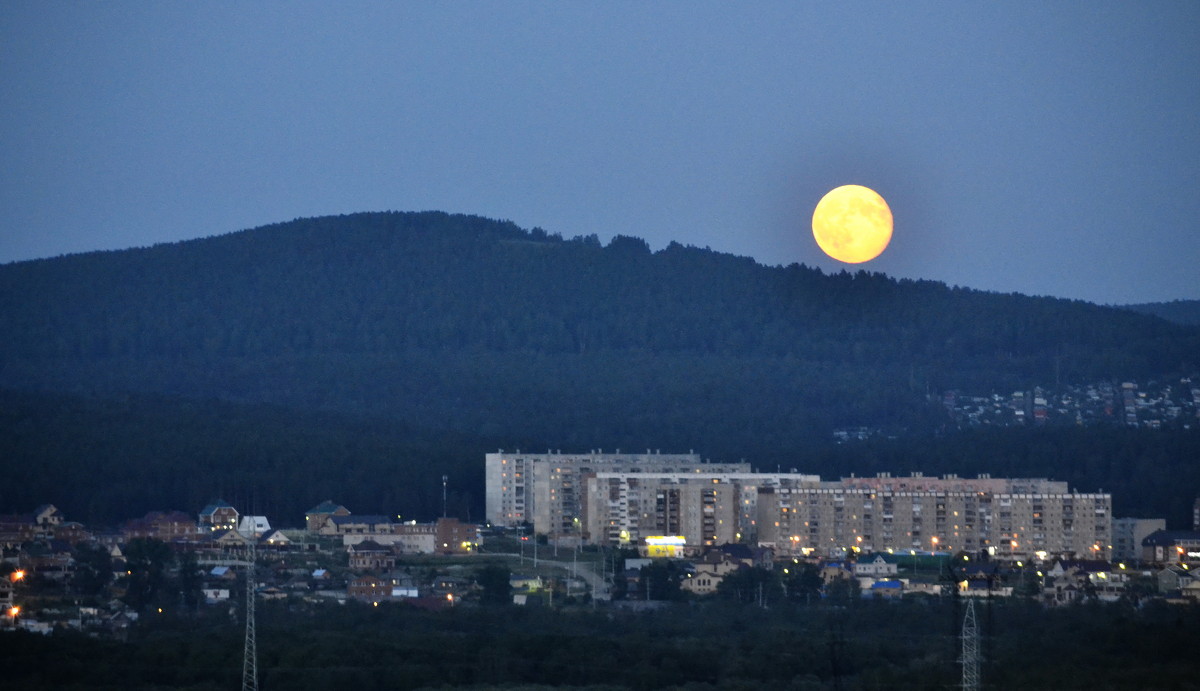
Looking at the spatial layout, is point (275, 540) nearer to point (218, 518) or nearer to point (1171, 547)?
point (218, 518)

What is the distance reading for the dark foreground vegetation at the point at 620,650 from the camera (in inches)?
1067

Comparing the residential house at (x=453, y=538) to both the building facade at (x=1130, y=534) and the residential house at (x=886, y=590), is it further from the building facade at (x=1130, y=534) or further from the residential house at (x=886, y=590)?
the building facade at (x=1130, y=534)

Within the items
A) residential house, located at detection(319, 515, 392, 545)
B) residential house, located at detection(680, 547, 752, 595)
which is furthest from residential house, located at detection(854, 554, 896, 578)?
residential house, located at detection(319, 515, 392, 545)

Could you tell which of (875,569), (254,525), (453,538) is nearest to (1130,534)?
(875,569)

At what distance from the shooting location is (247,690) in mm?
26516

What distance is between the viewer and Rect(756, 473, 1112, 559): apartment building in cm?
4538

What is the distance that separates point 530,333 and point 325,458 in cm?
3782

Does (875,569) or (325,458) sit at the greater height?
(325,458)

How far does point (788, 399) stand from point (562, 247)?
89.3 ft

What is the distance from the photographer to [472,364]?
8412cm

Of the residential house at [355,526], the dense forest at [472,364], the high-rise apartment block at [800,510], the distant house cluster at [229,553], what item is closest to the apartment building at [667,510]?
the high-rise apartment block at [800,510]

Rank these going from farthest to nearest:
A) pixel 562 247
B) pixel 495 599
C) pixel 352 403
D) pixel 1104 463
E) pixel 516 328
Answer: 1. pixel 562 247
2. pixel 516 328
3. pixel 352 403
4. pixel 1104 463
5. pixel 495 599

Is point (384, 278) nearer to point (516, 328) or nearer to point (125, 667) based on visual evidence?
point (516, 328)

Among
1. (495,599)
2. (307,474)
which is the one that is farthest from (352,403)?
(495,599)
